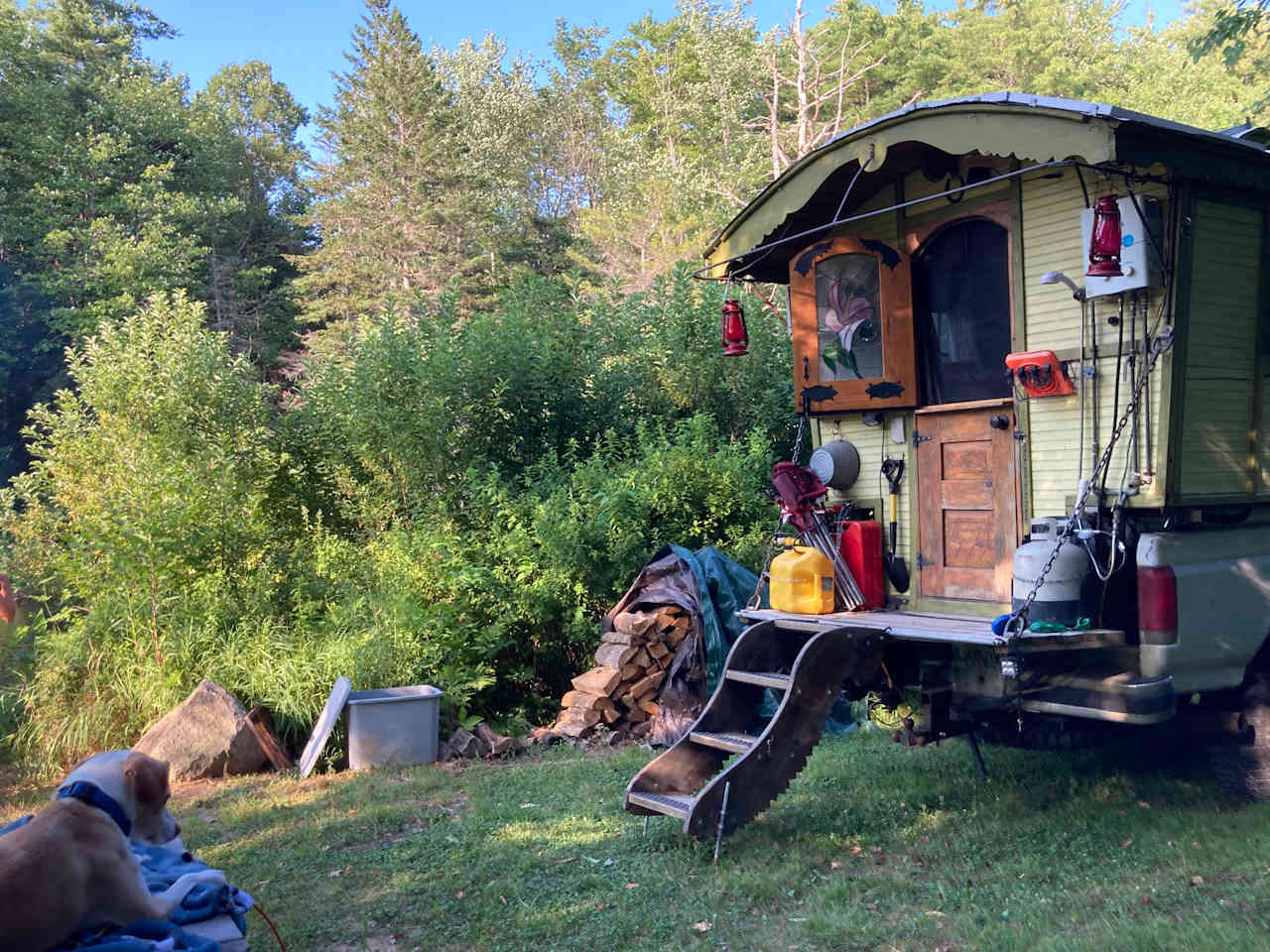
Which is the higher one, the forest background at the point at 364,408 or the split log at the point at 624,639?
the forest background at the point at 364,408

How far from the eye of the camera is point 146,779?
159 inches

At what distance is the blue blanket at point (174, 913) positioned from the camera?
3.29 meters

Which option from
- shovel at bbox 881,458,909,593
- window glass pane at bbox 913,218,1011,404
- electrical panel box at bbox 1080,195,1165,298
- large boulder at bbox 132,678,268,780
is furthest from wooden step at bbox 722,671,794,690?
large boulder at bbox 132,678,268,780

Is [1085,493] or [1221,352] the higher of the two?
[1221,352]

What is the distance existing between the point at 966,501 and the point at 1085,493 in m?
1.05

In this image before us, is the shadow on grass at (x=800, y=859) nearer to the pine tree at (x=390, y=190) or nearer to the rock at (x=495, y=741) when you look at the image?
the rock at (x=495, y=741)

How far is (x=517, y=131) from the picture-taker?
1335 inches

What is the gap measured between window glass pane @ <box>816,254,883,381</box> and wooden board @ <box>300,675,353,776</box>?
13.4 ft

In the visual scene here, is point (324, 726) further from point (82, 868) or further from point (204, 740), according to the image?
point (82, 868)

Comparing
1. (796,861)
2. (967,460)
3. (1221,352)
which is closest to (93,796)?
(796,861)

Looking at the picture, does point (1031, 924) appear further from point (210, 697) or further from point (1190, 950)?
point (210, 697)

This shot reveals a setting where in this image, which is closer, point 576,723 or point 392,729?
point 392,729

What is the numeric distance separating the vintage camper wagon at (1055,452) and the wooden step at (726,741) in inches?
0.7

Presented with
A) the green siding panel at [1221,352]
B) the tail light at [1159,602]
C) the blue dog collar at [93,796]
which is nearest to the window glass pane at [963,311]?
the green siding panel at [1221,352]
